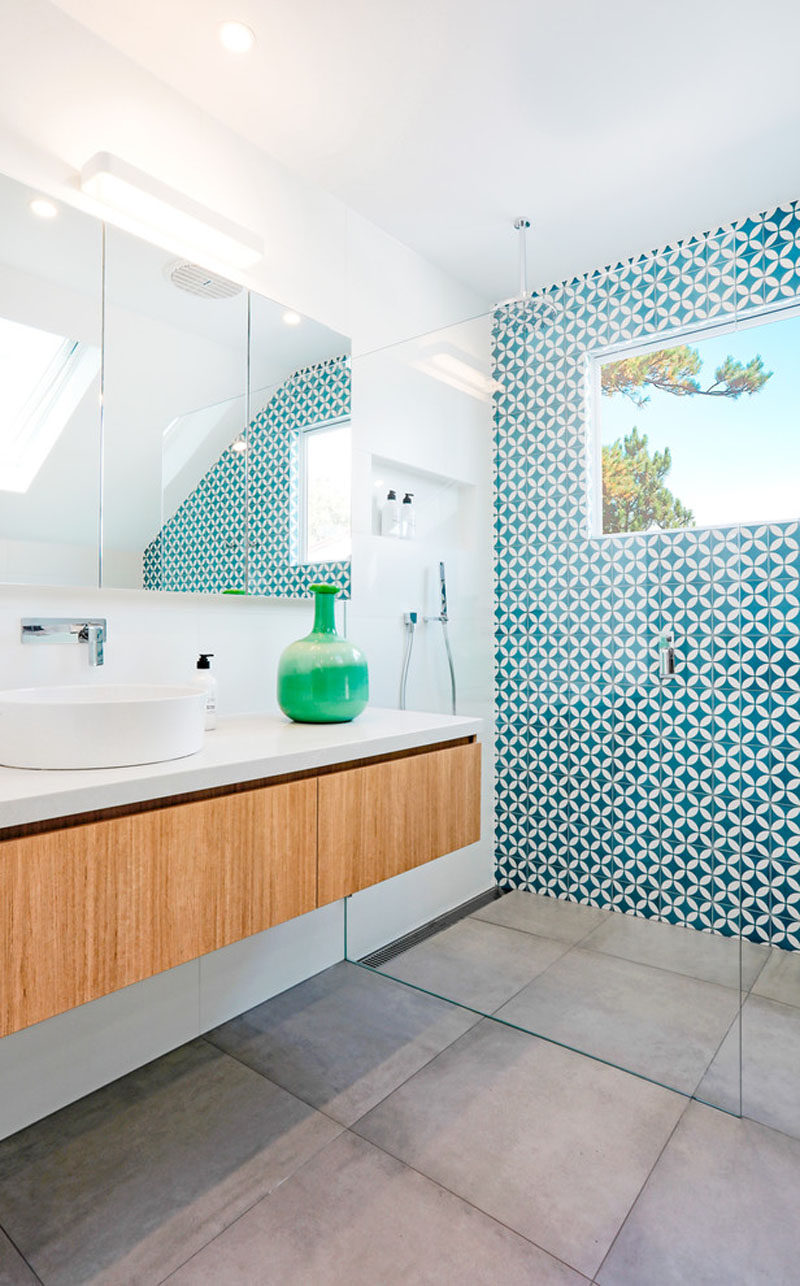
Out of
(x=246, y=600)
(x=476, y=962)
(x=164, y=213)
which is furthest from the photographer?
(x=476, y=962)

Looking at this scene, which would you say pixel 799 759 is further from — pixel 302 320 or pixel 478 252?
pixel 478 252

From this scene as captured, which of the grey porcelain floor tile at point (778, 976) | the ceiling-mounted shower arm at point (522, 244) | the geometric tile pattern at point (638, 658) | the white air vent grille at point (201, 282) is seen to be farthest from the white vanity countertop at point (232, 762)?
the ceiling-mounted shower arm at point (522, 244)

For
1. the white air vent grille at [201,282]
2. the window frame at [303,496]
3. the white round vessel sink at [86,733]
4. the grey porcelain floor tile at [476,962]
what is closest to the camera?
the white round vessel sink at [86,733]

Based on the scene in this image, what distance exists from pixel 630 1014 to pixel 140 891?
1.50 meters

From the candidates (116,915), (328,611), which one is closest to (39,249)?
(328,611)

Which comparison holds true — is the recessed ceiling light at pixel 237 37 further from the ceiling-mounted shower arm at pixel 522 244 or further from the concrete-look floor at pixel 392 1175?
the concrete-look floor at pixel 392 1175

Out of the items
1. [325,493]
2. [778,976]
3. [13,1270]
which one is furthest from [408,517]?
[13,1270]

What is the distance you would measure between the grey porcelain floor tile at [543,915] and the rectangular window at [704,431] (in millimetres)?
1233

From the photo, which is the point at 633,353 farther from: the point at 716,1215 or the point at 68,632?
the point at 716,1215

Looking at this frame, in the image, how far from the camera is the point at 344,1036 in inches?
79.8

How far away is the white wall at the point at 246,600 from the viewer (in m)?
1.66

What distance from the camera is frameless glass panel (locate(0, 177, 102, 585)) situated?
1604 millimetres

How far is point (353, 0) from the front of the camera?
1.70 m

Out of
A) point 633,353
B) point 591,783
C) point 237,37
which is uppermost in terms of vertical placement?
point 237,37
